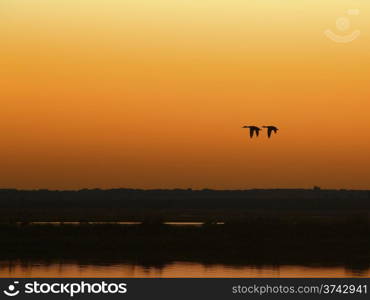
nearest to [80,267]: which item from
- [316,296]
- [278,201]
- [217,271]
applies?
[217,271]

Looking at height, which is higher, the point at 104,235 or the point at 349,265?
the point at 104,235

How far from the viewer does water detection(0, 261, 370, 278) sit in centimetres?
4609

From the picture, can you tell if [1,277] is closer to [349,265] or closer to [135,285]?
[135,285]

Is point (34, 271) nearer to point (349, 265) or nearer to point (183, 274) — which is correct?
point (183, 274)

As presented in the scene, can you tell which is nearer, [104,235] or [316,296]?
[316,296]

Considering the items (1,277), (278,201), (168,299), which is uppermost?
(278,201)

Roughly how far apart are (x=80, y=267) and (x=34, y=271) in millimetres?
1819

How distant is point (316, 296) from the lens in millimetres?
38688

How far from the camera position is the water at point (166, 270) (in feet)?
151

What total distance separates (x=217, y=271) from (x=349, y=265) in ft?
17.4

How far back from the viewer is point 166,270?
155 ft

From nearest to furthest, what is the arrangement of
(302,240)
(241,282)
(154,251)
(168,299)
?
1. (168,299)
2. (241,282)
3. (154,251)
4. (302,240)

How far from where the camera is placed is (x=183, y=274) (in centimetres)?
4647

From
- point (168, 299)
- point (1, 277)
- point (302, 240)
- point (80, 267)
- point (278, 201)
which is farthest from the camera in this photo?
point (278, 201)
